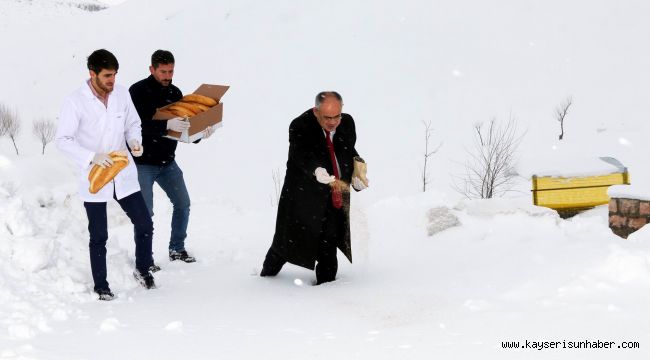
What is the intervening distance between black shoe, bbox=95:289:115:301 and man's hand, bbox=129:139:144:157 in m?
0.93

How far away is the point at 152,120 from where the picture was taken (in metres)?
5.40

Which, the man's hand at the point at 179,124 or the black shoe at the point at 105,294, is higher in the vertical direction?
the man's hand at the point at 179,124

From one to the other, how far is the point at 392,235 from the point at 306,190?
2345mm

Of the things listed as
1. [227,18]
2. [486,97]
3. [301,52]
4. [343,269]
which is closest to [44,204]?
[343,269]

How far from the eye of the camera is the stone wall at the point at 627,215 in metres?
8.35

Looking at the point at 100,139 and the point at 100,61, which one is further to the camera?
the point at 100,139

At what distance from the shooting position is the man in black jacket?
212 inches

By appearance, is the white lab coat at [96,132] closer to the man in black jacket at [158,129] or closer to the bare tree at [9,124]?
the man in black jacket at [158,129]

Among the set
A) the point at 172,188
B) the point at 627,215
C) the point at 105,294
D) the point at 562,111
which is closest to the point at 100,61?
the point at 105,294

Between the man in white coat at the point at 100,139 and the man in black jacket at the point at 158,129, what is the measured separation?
2.66 ft

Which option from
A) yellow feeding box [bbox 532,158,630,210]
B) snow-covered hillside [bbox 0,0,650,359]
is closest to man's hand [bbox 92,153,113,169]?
snow-covered hillside [bbox 0,0,650,359]

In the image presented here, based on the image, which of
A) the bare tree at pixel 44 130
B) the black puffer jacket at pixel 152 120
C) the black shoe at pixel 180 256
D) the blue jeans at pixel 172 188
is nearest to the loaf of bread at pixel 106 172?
the black puffer jacket at pixel 152 120

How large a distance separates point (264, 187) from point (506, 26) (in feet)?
56.7

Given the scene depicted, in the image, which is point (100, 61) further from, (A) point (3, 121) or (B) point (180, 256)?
(A) point (3, 121)
